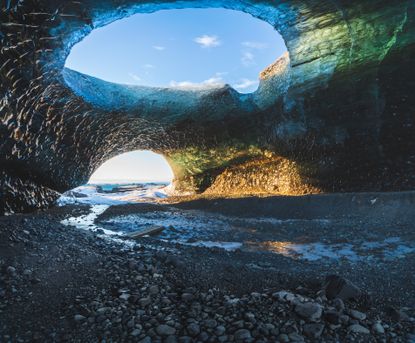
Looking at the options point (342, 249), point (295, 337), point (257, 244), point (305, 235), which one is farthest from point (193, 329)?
point (305, 235)

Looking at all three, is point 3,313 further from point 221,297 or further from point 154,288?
point 221,297

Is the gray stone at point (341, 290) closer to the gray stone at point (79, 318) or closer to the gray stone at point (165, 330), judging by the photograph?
the gray stone at point (165, 330)

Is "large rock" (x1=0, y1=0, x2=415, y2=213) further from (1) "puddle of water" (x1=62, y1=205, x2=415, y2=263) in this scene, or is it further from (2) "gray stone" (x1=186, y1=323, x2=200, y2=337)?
(2) "gray stone" (x1=186, y1=323, x2=200, y2=337)

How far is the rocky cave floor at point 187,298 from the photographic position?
4.87ft

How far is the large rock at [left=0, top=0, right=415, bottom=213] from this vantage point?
4.71 meters

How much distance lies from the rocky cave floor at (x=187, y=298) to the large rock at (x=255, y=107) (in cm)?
309

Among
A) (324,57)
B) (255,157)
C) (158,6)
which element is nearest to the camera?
(158,6)

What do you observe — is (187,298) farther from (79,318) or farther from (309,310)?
(309,310)

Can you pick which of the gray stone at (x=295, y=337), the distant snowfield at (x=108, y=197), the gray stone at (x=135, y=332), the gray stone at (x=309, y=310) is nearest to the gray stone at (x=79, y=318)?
the gray stone at (x=135, y=332)

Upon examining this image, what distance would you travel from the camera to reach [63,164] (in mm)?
7363

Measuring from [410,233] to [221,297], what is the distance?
385cm

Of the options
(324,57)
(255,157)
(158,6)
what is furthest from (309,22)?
(255,157)

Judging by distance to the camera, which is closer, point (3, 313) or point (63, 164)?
point (3, 313)

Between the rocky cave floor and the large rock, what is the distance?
122 inches
